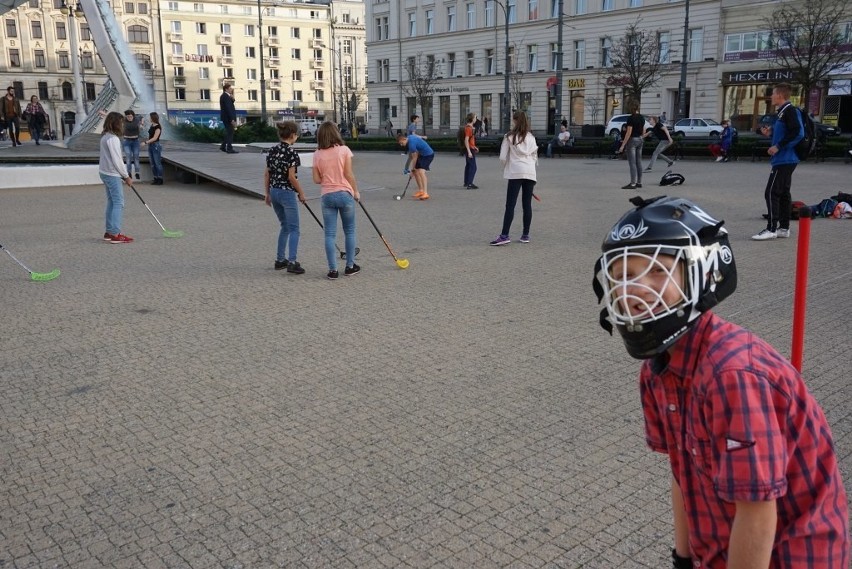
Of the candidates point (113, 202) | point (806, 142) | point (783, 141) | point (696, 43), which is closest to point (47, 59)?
point (696, 43)

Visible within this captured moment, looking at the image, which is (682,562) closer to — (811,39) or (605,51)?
(811,39)

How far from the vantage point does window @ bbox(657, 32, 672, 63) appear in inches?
2184

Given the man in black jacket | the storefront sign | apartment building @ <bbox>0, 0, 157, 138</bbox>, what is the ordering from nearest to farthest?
1. the man in black jacket
2. the storefront sign
3. apartment building @ <bbox>0, 0, 157, 138</bbox>

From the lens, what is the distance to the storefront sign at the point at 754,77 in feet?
157

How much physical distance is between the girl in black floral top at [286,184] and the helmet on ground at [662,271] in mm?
7296

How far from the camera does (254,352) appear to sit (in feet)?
19.1

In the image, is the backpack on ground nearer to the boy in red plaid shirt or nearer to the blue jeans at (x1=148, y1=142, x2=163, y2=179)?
the boy in red plaid shirt

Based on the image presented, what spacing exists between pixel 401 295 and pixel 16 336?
11.4 feet

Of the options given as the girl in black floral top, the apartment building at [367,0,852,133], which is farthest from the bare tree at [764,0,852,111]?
the girl in black floral top

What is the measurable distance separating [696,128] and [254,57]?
74467mm

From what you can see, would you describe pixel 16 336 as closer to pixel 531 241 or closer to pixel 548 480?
pixel 548 480

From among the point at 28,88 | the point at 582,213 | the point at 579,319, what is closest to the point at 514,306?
the point at 579,319

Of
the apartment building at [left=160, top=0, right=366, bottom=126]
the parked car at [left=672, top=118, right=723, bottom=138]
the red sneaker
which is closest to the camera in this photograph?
the red sneaker

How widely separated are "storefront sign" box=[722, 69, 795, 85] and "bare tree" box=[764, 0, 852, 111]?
2.47 meters
